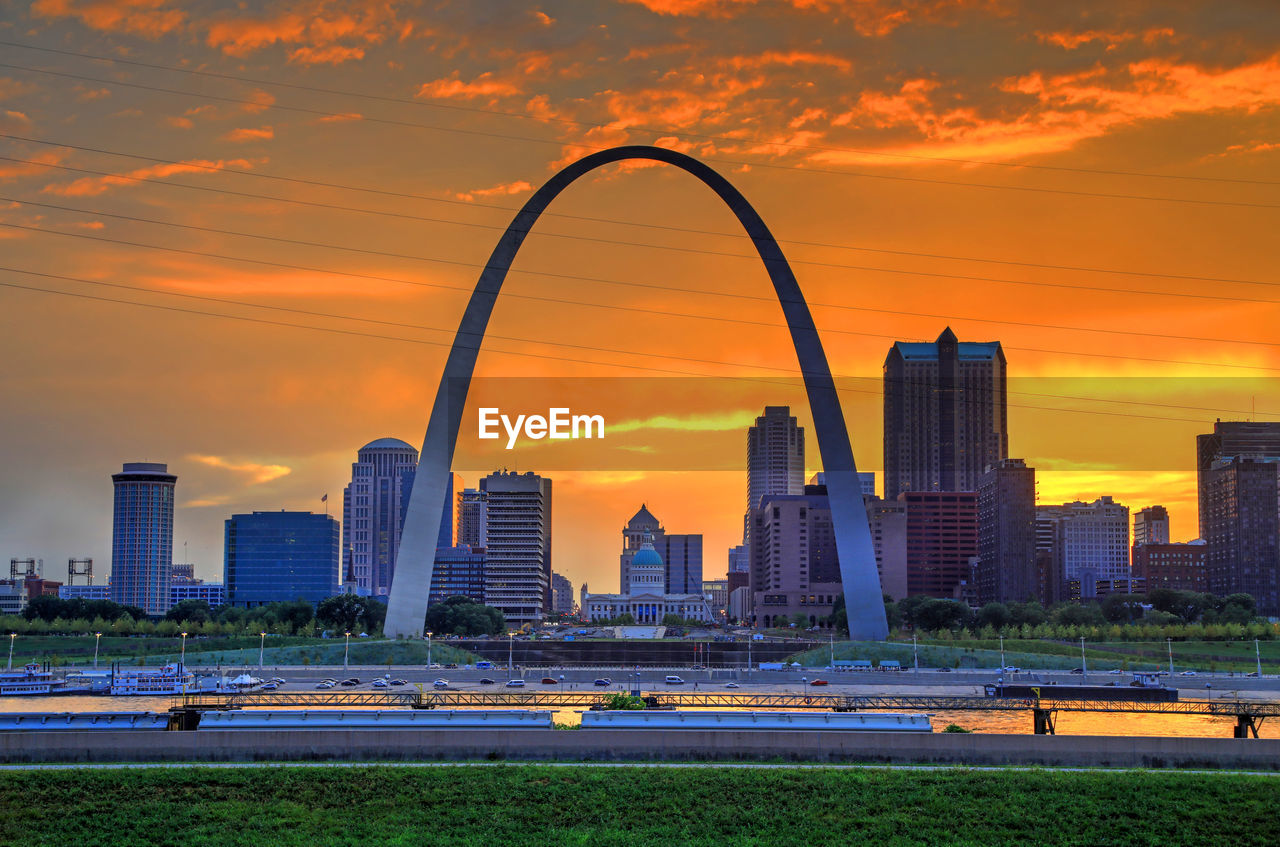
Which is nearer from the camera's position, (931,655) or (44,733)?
(44,733)

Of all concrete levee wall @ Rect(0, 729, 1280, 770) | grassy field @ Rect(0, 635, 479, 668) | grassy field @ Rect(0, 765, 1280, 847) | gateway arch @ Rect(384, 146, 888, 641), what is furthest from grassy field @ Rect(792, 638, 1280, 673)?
grassy field @ Rect(0, 765, 1280, 847)

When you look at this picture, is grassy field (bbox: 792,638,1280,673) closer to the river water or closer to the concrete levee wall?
the river water

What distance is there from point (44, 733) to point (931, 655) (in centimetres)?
6078

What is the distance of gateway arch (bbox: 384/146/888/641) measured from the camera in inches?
3307

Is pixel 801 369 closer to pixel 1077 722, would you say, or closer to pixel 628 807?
pixel 1077 722

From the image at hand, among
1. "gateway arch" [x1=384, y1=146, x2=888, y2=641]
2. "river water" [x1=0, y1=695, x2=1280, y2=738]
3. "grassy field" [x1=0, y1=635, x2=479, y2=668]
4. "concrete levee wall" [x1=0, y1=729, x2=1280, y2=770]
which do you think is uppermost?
"gateway arch" [x1=384, y1=146, x2=888, y2=641]

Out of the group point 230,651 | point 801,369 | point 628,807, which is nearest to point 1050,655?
point 801,369

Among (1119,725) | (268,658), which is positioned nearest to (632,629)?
(268,658)

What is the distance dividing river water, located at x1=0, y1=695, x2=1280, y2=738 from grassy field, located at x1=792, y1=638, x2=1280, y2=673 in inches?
1250

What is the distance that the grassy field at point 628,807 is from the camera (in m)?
30.0

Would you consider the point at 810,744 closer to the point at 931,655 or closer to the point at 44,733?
the point at 44,733

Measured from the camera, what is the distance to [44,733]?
35281mm

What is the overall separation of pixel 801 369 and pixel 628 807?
5542 centimetres

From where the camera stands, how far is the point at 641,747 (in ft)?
115
